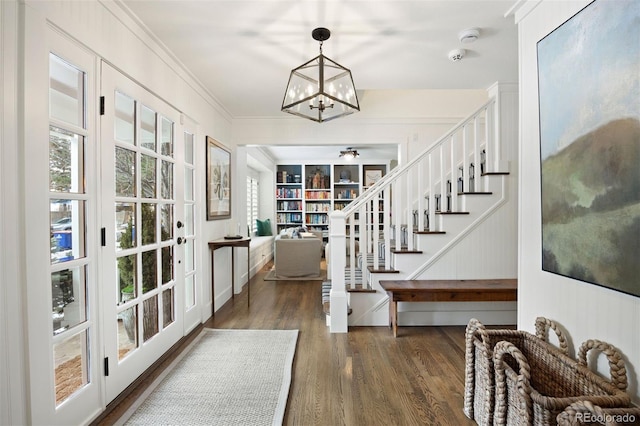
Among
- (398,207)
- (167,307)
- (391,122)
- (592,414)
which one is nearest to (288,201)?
(391,122)

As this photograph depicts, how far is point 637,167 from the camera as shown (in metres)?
1.20

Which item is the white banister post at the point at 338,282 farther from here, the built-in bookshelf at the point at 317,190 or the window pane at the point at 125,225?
the built-in bookshelf at the point at 317,190

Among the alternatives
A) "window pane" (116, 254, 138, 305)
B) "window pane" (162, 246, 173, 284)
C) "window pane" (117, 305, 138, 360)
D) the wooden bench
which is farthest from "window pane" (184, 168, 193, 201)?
the wooden bench

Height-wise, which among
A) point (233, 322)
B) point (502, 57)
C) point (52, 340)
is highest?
point (502, 57)

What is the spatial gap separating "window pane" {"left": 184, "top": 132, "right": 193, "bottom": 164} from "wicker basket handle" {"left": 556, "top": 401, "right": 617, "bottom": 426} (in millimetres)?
3076

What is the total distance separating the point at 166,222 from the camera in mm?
2660

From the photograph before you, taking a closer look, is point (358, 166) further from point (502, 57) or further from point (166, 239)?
point (166, 239)

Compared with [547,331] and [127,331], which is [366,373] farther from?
[127,331]

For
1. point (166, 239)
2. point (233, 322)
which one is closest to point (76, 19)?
point (166, 239)

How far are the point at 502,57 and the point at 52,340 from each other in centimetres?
357

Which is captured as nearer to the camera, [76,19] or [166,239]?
[76,19]

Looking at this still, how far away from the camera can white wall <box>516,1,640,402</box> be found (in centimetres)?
129

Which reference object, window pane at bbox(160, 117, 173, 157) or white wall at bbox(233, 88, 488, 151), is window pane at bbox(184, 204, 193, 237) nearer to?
window pane at bbox(160, 117, 173, 157)

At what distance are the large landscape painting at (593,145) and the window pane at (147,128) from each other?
8.12 ft
